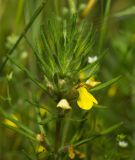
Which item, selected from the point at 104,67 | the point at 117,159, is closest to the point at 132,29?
the point at 104,67

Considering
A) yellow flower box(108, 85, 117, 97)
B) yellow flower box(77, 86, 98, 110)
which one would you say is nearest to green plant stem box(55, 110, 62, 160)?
yellow flower box(77, 86, 98, 110)

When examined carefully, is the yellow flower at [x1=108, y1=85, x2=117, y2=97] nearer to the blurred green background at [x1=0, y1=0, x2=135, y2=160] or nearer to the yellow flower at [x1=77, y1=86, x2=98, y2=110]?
the blurred green background at [x1=0, y1=0, x2=135, y2=160]

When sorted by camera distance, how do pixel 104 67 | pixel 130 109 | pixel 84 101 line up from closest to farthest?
1. pixel 84 101
2. pixel 130 109
3. pixel 104 67

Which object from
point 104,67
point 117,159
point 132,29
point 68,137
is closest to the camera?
point 117,159

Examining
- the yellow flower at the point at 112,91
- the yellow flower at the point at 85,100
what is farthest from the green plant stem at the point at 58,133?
the yellow flower at the point at 112,91

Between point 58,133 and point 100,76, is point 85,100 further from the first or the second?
point 100,76

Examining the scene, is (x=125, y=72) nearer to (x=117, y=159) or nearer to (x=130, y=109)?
(x=130, y=109)
